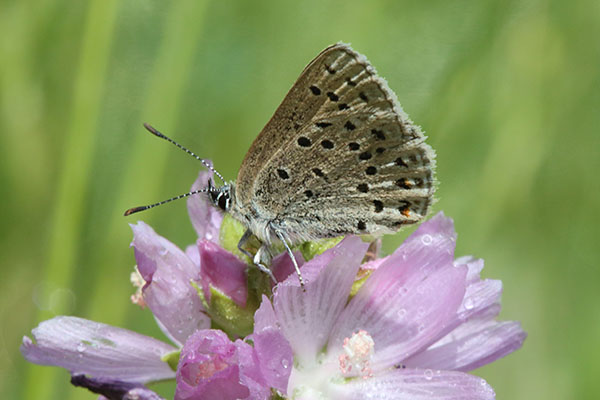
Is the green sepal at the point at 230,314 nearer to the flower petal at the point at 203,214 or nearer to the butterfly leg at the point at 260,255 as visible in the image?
the butterfly leg at the point at 260,255

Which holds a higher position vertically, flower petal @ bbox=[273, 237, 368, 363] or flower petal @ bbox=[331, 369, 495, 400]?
flower petal @ bbox=[273, 237, 368, 363]

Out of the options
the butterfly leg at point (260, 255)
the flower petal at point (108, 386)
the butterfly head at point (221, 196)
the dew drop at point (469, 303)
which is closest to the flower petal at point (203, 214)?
the butterfly head at point (221, 196)

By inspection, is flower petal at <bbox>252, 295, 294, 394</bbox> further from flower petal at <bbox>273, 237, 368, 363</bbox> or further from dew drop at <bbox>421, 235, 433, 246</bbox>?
dew drop at <bbox>421, 235, 433, 246</bbox>

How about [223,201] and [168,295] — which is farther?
[223,201]

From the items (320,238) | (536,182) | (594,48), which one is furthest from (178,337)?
(594,48)

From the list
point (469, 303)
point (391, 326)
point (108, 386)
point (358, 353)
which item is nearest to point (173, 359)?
point (108, 386)

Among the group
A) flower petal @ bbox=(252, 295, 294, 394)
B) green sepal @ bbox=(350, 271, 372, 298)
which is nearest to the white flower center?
green sepal @ bbox=(350, 271, 372, 298)

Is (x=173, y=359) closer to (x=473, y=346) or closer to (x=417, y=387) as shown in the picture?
(x=417, y=387)
